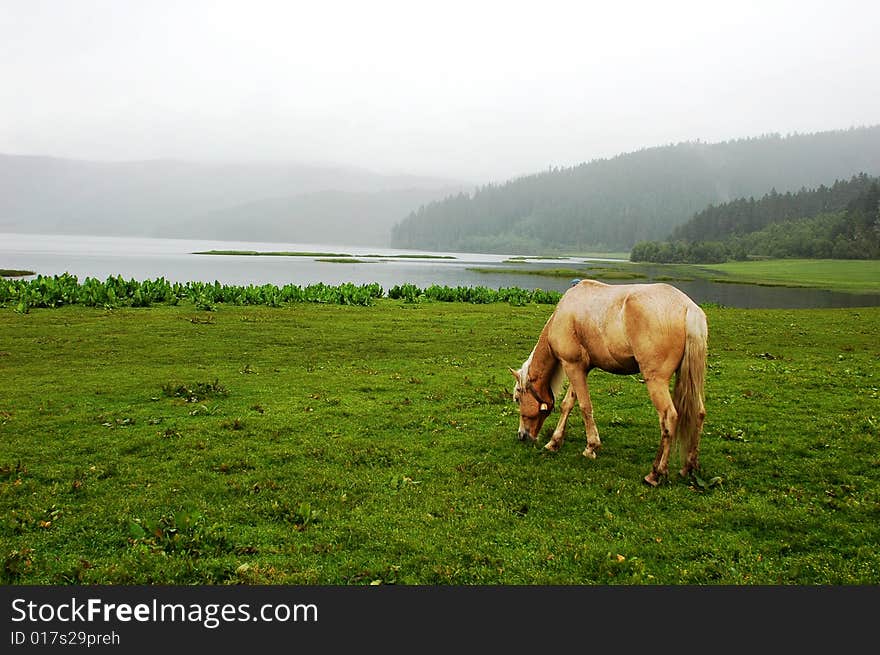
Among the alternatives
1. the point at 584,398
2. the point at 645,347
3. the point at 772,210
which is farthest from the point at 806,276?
the point at 772,210

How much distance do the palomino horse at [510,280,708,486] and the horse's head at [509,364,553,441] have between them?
1.42 feet

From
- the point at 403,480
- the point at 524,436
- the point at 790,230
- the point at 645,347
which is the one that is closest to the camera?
the point at 645,347

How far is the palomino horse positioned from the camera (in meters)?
8.07

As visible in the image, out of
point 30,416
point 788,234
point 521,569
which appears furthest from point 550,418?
point 788,234

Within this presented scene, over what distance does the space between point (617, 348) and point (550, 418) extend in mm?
3788

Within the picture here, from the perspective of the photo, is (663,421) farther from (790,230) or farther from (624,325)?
(790,230)

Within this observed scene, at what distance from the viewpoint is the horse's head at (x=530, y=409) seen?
10180mm

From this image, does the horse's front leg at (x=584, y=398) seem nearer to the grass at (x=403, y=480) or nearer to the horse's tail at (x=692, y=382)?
the grass at (x=403, y=480)

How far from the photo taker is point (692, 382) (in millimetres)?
8109

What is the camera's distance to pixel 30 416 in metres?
11.5

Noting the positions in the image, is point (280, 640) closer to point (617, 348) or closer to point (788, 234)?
point (617, 348)

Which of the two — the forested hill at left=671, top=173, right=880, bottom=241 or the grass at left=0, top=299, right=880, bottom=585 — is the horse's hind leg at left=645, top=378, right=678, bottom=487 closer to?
→ the grass at left=0, top=299, right=880, bottom=585

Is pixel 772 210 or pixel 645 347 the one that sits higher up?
pixel 772 210

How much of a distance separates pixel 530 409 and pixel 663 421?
8.77 ft
